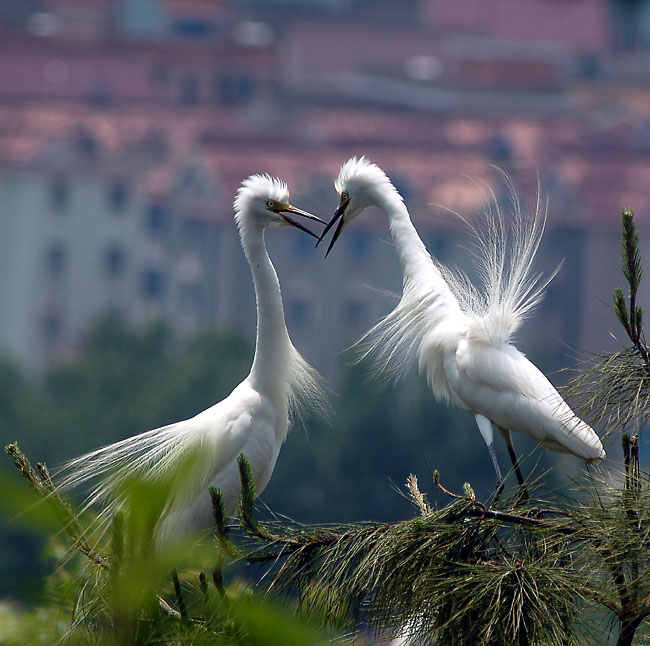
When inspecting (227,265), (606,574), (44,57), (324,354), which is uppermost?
(44,57)

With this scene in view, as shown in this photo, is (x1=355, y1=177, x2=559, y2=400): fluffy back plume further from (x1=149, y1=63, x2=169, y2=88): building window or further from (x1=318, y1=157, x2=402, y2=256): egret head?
(x1=149, y1=63, x2=169, y2=88): building window

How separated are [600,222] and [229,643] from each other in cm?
4886

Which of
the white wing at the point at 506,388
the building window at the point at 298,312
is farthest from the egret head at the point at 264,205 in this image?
the building window at the point at 298,312

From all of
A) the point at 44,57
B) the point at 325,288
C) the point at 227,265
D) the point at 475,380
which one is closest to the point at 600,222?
A: the point at 325,288

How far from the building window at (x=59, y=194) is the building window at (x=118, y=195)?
1.44 meters

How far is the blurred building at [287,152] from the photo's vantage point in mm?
49062

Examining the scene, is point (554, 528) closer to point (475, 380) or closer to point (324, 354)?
point (475, 380)

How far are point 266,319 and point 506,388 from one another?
72 centimetres

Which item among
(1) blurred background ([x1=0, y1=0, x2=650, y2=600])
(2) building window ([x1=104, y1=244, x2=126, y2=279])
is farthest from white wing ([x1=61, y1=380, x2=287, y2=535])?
(2) building window ([x1=104, y1=244, x2=126, y2=279])

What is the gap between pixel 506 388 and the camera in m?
4.26

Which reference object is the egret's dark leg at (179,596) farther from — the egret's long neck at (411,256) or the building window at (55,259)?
the building window at (55,259)

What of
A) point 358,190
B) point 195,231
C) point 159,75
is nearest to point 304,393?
point 358,190

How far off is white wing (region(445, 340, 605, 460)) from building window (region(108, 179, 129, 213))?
46447 mm

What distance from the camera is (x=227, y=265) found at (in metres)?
48.6
